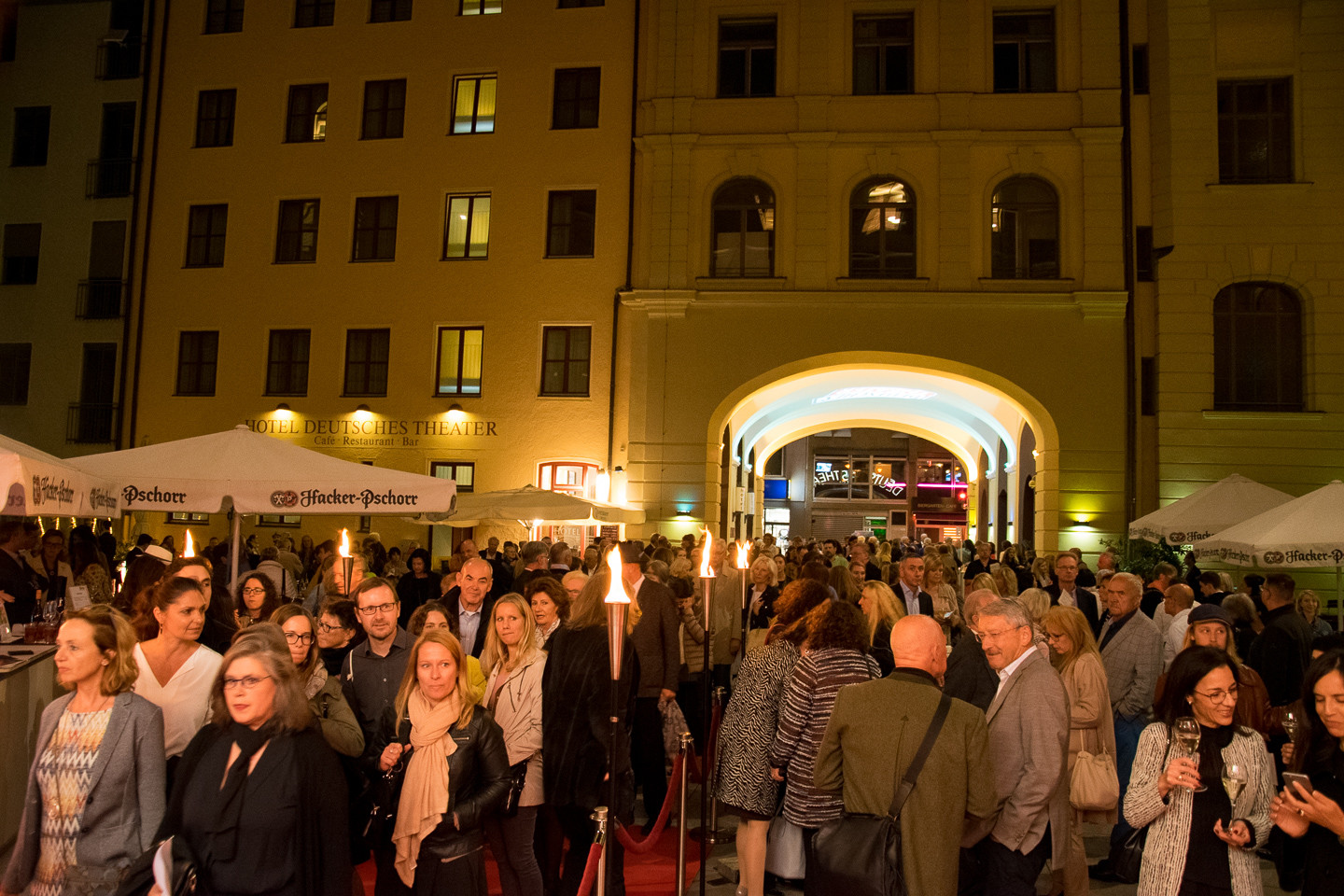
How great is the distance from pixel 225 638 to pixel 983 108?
751 inches

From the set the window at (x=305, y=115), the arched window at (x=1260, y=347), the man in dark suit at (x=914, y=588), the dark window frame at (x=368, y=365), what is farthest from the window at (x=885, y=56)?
the man in dark suit at (x=914, y=588)

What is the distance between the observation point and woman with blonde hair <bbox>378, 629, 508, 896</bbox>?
4.59 m

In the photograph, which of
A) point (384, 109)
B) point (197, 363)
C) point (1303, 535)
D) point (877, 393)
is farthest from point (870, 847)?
point (877, 393)

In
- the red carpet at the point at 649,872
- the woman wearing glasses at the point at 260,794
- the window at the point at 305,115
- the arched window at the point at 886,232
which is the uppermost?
the window at the point at 305,115

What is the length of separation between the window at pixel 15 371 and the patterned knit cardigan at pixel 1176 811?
1084 inches

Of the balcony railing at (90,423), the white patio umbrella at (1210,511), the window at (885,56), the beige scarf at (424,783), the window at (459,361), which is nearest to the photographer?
the beige scarf at (424,783)

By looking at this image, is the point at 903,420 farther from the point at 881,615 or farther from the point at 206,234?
the point at 881,615

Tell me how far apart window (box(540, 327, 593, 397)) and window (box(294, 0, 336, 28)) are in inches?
365

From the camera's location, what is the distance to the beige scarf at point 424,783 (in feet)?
15.0

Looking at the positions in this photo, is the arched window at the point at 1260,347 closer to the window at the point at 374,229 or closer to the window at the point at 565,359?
the window at the point at 565,359

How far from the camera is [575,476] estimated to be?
22062 mm

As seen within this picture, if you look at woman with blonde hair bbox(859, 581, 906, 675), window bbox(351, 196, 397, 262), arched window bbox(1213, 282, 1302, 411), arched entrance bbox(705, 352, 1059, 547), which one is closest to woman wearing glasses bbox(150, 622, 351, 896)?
woman with blonde hair bbox(859, 581, 906, 675)

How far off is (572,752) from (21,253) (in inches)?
1049

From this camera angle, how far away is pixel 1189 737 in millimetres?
4254
